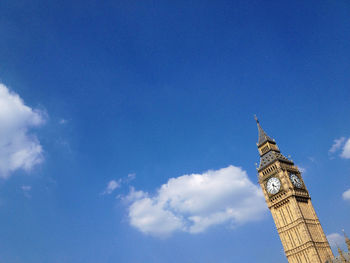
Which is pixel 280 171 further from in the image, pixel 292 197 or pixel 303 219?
pixel 303 219

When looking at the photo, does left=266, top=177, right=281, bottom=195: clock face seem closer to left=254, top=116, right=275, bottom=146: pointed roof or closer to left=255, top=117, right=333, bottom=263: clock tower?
left=255, top=117, right=333, bottom=263: clock tower

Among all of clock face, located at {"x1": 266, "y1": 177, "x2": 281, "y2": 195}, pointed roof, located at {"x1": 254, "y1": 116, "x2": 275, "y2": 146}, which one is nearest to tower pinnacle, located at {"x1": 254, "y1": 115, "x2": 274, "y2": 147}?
pointed roof, located at {"x1": 254, "y1": 116, "x2": 275, "y2": 146}

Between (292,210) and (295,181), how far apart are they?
10267 millimetres

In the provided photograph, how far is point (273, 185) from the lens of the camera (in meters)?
113

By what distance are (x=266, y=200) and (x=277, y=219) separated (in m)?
7.16

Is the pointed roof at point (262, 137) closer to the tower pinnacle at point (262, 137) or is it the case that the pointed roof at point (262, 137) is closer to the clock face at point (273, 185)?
the tower pinnacle at point (262, 137)

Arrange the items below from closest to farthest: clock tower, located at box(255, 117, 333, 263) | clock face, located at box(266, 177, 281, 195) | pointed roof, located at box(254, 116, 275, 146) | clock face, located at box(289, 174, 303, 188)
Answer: clock tower, located at box(255, 117, 333, 263)
clock face, located at box(289, 174, 303, 188)
clock face, located at box(266, 177, 281, 195)
pointed roof, located at box(254, 116, 275, 146)

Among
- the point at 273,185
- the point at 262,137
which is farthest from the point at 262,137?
the point at 273,185

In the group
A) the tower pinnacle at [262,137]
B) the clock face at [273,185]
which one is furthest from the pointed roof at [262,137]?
the clock face at [273,185]

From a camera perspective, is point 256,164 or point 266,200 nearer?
point 266,200

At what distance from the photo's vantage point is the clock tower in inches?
3969

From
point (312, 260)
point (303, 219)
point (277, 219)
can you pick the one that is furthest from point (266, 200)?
point (312, 260)

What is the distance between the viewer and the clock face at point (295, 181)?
362ft

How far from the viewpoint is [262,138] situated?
127 m
